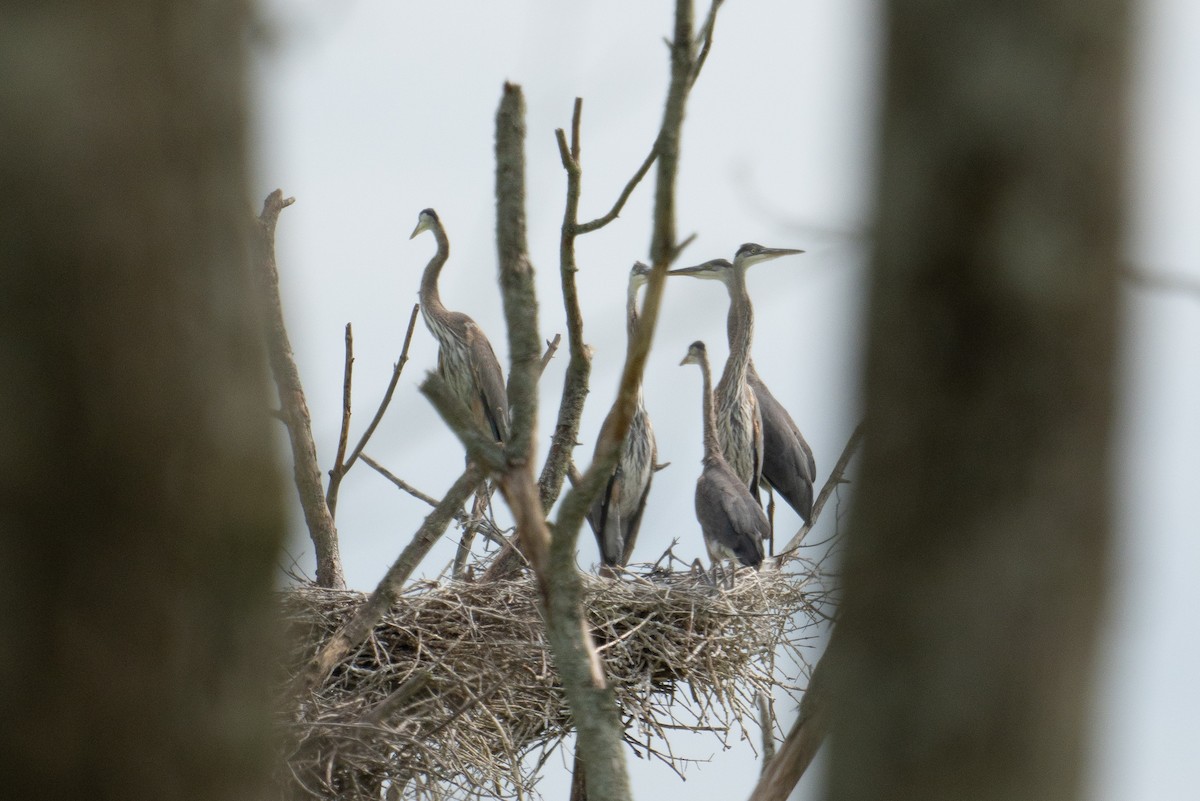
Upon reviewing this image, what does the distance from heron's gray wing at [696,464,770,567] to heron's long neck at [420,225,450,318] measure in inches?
84.2

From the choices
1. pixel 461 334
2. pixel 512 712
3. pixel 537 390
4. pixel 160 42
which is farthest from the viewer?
pixel 461 334

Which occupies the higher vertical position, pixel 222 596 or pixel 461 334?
pixel 461 334

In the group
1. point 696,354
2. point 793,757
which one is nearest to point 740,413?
point 696,354

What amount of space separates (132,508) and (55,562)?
58 millimetres

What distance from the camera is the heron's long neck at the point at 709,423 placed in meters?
7.19

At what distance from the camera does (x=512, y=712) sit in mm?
4453

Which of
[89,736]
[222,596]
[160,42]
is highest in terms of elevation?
[160,42]

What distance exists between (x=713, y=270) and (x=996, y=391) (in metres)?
8.06

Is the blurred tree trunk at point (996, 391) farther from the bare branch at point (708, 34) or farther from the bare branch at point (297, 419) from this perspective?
the bare branch at point (297, 419)

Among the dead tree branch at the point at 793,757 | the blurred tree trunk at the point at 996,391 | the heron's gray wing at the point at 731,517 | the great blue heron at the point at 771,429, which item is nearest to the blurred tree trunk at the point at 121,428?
the blurred tree trunk at the point at 996,391

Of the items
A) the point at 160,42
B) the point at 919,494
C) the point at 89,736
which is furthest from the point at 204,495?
the point at 919,494

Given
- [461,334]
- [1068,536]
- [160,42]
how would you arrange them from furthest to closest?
[461,334]
[160,42]
[1068,536]

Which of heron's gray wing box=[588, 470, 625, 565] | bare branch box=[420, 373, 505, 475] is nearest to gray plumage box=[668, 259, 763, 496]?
heron's gray wing box=[588, 470, 625, 565]

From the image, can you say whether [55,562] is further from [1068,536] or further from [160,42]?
[1068,536]
